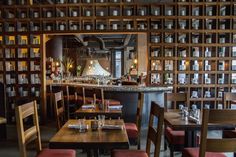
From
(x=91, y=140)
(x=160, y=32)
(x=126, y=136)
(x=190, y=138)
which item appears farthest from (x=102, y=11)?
(x=91, y=140)

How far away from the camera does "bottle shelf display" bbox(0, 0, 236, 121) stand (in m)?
6.46

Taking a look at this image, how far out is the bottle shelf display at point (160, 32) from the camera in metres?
6.46

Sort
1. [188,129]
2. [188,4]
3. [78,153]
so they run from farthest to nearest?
[188,4] < [78,153] < [188,129]

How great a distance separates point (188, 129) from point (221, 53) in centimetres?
392

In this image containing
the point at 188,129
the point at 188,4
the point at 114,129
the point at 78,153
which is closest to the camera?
the point at 114,129

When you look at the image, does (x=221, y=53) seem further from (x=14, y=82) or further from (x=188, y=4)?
(x=14, y=82)

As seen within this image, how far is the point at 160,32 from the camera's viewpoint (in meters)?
6.48

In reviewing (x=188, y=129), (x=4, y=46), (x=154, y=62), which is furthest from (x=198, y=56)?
(x=4, y=46)

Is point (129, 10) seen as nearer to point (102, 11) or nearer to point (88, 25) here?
point (102, 11)

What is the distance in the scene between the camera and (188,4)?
644 cm

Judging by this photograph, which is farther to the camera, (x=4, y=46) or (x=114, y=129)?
(x=4, y=46)

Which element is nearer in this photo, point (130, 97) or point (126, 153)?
point (126, 153)

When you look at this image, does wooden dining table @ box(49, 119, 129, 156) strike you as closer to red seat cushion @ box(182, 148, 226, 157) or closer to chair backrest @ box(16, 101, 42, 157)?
chair backrest @ box(16, 101, 42, 157)

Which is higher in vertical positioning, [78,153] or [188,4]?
[188,4]
